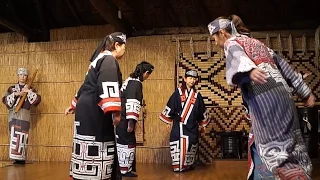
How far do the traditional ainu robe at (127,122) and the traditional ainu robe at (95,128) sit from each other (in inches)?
66.0

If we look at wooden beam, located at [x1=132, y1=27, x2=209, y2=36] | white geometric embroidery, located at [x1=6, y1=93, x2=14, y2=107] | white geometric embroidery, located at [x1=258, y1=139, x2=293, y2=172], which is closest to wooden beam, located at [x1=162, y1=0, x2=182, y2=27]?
wooden beam, located at [x1=132, y1=27, x2=209, y2=36]

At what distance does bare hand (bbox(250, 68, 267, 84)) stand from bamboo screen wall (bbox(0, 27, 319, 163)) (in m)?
3.71

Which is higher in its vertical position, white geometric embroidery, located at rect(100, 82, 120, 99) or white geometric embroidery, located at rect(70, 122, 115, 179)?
white geometric embroidery, located at rect(100, 82, 120, 99)

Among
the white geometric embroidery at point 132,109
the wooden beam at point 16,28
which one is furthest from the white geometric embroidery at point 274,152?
the wooden beam at point 16,28

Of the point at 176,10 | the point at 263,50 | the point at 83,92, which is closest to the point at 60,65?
the point at 176,10

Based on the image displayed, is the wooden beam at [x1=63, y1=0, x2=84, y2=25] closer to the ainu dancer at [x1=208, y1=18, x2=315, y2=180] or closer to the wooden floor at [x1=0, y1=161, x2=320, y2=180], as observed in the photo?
the wooden floor at [x1=0, y1=161, x2=320, y2=180]

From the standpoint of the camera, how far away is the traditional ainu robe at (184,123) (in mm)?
4578

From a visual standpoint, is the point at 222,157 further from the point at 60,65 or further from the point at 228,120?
the point at 60,65

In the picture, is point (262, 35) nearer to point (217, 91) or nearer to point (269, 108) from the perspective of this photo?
point (217, 91)

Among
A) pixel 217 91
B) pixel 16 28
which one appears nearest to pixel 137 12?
pixel 217 91

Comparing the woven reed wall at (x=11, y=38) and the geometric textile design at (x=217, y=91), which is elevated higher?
the woven reed wall at (x=11, y=38)

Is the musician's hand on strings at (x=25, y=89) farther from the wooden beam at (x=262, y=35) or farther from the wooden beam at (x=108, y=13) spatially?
the wooden beam at (x=262, y=35)

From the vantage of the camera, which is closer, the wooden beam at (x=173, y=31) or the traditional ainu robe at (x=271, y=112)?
the traditional ainu robe at (x=271, y=112)

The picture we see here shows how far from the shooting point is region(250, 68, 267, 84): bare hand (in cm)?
169
